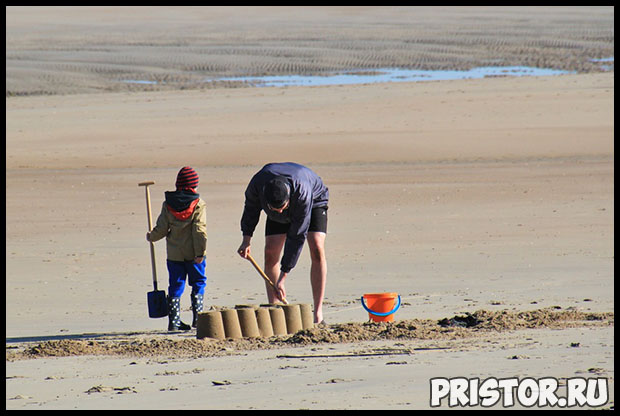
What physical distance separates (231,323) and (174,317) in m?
0.76

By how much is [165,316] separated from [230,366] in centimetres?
194

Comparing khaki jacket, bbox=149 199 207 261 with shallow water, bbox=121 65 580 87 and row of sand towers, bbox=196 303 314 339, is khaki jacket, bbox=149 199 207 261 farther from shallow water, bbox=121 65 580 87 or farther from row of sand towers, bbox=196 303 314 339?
shallow water, bbox=121 65 580 87

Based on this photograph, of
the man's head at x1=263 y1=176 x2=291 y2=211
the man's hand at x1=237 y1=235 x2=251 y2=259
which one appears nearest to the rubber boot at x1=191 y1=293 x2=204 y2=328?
the man's hand at x1=237 y1=235 x2=251 y2=259

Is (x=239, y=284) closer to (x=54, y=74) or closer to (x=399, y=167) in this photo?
(x=399, y=167)

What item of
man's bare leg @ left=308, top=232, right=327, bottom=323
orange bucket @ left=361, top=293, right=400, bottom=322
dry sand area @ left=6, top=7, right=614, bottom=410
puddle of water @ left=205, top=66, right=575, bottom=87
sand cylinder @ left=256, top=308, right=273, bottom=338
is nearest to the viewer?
dry sand area @ left=6, top=7, right=614, bottom=410

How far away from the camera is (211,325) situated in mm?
7344

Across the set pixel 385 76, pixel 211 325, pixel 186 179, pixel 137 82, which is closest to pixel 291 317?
pixel 211 325

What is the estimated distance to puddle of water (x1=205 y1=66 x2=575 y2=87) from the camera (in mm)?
31016

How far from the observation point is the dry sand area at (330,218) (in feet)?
20.4

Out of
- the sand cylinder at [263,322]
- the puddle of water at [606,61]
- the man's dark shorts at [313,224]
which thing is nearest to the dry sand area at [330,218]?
the sand cylinder at [263,322]

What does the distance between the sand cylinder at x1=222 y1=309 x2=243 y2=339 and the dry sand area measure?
0.18m

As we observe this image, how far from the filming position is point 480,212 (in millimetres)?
13625

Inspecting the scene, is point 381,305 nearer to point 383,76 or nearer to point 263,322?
point 263,322

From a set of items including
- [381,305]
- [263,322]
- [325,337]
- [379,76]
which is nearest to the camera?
[325,337]
